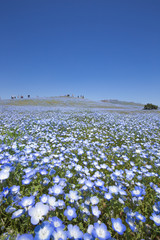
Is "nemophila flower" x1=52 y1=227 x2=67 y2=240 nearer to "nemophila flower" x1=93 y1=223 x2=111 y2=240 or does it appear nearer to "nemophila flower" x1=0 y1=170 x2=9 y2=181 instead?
"nemophila flower" x1=93 y1=223 x2=111 y2=240

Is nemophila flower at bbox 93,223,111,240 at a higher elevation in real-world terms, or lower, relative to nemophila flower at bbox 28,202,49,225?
lower

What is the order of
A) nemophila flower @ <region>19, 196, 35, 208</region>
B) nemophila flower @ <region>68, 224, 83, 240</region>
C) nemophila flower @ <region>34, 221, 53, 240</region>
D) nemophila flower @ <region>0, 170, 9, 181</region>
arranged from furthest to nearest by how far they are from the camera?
nemophila flower @ <region>0, 170, 9, 181</region>, nemophila flower @ <region>19, 196, 35, 208</region>, nemophila flower @ <region>68, 224, 83, 240</region>, nemophila flower @ <region>34, 221, 53, 240</region>

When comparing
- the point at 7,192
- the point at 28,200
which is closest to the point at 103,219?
the point at 28,200

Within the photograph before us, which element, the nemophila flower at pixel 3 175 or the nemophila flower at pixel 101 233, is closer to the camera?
the nemophila flower at pixel 101 233

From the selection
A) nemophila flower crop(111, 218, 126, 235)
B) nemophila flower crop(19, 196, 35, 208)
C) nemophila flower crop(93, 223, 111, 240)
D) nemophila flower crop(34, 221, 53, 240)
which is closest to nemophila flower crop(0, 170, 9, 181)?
nemophila flower crop(19, 196, 35, 208)

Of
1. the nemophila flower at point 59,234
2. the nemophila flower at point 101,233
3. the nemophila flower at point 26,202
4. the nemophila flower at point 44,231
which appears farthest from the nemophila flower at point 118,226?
the nemophila flower at point 26,202

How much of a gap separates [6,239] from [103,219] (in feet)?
4.02

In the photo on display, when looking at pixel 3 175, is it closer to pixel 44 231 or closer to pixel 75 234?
pixel 44 231

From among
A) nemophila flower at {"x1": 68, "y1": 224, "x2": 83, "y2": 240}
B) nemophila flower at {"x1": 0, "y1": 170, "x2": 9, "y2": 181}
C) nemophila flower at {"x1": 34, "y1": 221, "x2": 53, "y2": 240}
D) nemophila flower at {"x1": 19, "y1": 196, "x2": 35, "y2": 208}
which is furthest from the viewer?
nemophila flower at {"x1": 0, "y1": 170, "x2": 9, "y2": 181}

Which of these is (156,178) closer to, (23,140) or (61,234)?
(61,234)

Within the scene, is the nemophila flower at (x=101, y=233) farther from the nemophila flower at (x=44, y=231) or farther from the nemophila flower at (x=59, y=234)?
the nemophila flower at (x=44, y=231)

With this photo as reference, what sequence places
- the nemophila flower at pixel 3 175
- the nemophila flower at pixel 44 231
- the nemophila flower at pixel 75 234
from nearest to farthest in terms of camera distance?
1. the nemophila flower at pixel 44 231
2. the nemophila flower at pixel 75 234
3. the nemophila flower at pixel 3 175

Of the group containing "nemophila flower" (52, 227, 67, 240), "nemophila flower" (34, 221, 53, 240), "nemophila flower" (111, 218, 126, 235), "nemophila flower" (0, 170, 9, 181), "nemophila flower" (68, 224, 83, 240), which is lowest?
"nemophila flower" (111, 218, 126, 235)

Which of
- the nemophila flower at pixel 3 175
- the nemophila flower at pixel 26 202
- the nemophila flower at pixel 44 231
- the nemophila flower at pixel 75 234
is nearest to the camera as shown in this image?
the nemophila flower at pixel 44 231
